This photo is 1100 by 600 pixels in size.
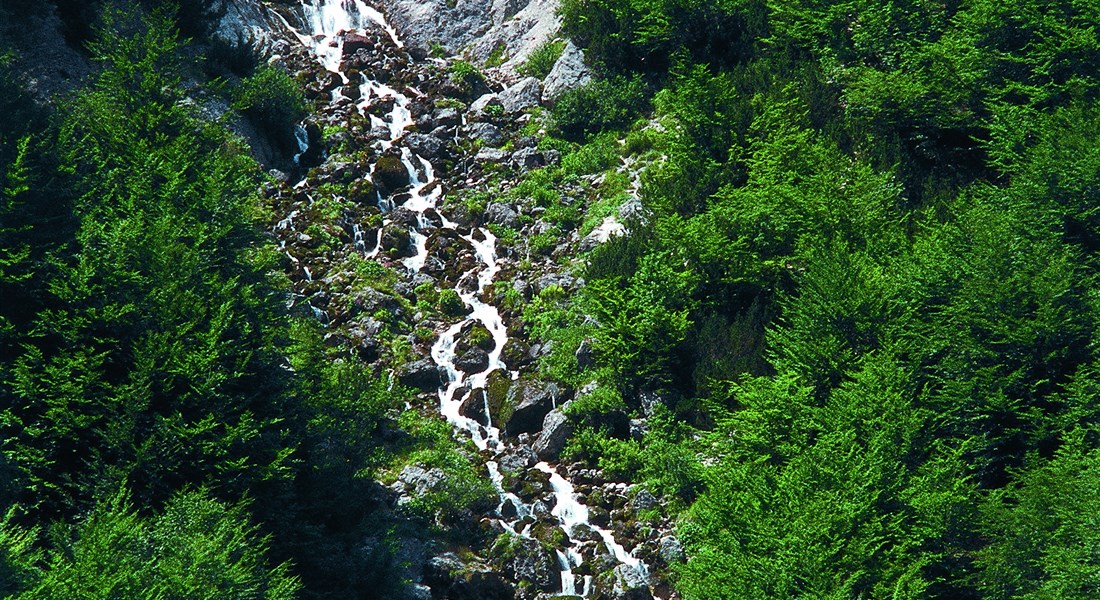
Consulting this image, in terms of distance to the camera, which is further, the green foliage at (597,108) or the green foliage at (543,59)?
the green foliage at (543,59)

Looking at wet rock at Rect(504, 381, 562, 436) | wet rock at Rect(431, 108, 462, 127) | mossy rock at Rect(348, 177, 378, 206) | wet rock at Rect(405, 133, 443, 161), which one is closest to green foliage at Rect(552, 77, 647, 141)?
wet rock at Rect(431, 108, 462, 127)

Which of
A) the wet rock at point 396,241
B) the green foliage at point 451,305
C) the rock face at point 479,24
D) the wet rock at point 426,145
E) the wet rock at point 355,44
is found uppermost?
the wet rock at point 355,44

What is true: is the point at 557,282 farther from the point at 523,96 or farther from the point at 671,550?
the point at 523,96

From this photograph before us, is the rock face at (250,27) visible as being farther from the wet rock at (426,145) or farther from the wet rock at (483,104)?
the wet rock at (483,104)

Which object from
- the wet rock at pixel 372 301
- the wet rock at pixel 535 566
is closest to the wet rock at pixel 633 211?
the wet rock at pixel 372 301

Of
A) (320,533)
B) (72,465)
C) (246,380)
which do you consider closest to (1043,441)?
(320,533)

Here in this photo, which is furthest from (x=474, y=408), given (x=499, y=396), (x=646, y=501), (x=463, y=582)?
(x=463, y=582)
